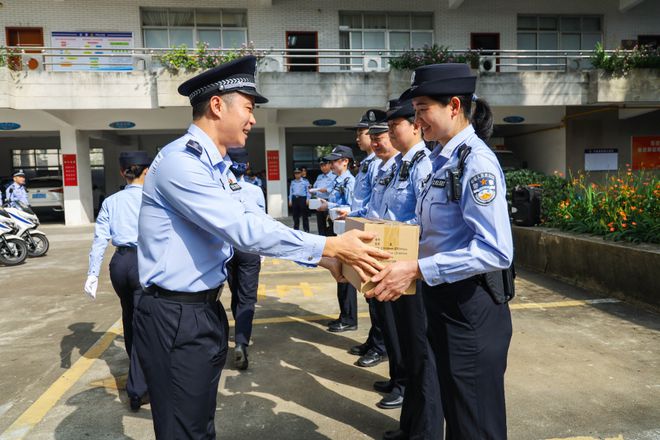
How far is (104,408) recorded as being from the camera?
3410 mm

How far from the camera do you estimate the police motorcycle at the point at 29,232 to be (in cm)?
976

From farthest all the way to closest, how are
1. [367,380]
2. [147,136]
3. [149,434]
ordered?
[147,136], [367,380], [149,434]

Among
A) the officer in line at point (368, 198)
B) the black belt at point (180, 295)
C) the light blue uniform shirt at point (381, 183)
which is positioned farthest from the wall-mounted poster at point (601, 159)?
the black belt at point (180, 295)

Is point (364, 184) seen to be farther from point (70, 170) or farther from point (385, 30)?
point (70, 170)

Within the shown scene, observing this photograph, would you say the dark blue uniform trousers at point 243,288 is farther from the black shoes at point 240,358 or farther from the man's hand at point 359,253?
the man's hand at point 359,253

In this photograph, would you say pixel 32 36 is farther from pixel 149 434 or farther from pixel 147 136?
pixel 149 434

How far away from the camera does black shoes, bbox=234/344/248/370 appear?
13.3ft

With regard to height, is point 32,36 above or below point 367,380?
above

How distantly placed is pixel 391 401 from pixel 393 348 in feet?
1.19

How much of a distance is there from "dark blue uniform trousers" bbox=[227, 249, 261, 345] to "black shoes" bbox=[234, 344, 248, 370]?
0.16 meters

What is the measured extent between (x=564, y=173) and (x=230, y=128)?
17678mm

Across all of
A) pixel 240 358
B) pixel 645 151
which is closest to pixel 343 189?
pixel 240 358

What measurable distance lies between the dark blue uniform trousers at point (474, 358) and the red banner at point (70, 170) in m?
17.5

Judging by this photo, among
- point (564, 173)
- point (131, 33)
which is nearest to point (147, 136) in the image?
point (131, 33)
